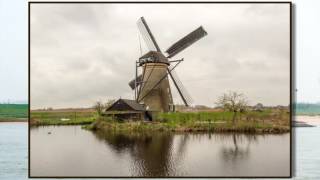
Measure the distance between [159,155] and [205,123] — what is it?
3589 mm

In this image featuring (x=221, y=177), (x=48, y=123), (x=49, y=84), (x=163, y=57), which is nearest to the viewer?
(x=221, y=177)

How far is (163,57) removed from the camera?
54.4 feet

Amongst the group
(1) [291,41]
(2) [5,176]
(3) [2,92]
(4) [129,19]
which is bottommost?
(2) [5,176]

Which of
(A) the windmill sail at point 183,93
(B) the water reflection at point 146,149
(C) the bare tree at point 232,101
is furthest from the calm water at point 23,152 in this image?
(A) the windmill sail at point 183,93

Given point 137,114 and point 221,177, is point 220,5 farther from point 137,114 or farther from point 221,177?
point 137,114

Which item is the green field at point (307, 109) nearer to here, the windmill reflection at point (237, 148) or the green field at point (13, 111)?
the windmill reflection at point (237, 148)

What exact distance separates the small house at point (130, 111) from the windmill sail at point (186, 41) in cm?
287

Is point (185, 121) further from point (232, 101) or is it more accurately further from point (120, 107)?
point (232, 101)

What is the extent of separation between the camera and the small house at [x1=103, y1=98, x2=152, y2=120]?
16.2 meters

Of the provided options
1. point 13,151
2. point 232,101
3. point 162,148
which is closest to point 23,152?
point 13,151

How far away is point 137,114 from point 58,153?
6.58m

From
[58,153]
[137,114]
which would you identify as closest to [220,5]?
[58,153]

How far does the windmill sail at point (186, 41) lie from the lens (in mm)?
10982

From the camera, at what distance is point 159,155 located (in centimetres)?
1113
